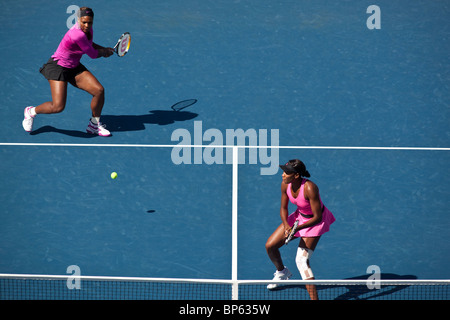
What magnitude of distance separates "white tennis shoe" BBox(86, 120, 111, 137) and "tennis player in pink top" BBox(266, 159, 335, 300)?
473 centimetres

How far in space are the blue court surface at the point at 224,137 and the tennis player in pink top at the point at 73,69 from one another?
0.60m

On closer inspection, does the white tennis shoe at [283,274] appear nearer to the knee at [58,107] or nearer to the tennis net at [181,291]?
the tennis net at [181,291]

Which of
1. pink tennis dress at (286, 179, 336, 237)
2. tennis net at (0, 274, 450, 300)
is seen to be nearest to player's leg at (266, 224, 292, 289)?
tennis net at (0, 274, 450, 300)

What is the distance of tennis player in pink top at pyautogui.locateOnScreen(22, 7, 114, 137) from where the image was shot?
11.4m

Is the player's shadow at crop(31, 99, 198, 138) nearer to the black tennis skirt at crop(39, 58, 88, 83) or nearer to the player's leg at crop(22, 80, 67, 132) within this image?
the player's leg at crop(22, 80, 67, 132)

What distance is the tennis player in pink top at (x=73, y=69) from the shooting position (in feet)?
37.6

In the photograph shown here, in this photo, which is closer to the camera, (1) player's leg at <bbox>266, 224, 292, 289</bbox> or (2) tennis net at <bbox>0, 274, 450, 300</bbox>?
(2) tennis net at <bbox>0, 274, 450, 300</bbox>

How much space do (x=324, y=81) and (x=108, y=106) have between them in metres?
4.32

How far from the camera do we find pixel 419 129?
12.5m

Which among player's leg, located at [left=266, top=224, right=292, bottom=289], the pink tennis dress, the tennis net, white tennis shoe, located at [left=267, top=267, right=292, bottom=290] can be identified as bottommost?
the tennis net

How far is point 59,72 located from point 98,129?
124 cm
